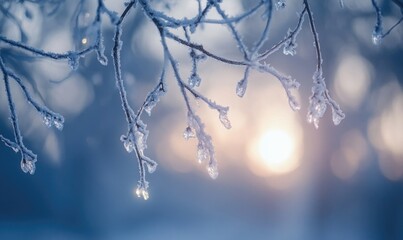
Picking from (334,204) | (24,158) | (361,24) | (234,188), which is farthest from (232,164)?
(24,158)

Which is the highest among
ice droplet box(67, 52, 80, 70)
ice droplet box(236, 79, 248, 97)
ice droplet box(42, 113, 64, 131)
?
ice droplet box(67, 52, 80, 70)

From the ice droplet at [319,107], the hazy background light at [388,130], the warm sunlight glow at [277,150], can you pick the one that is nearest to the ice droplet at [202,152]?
the ice droplet at [319,107]

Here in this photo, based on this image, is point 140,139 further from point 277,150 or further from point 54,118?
point 277,150

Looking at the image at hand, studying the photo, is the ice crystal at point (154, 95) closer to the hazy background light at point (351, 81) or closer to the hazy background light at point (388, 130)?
the hazy background light at point (351, 81)

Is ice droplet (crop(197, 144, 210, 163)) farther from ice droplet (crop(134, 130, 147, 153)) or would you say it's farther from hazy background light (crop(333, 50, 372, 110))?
hazy background light (crop(333, 50, 372, 110))

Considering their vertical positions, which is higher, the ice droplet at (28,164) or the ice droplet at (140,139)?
the ice droplet at (140,139)

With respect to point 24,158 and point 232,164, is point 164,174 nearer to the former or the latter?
point 232,164

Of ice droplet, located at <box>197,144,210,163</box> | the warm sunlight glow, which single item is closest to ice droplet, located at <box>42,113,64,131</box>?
ice droplet, located at <box>197,144,210,163</box>
